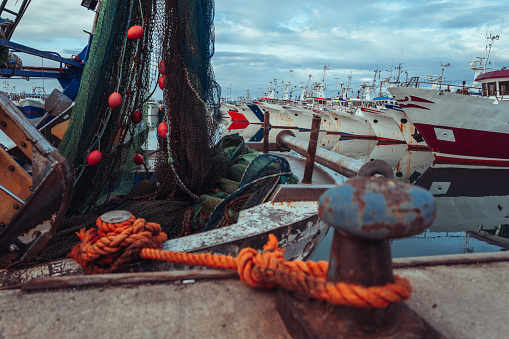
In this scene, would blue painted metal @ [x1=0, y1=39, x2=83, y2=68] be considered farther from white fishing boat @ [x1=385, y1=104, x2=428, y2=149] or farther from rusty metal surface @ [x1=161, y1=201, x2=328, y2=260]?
white fishing boat @ [x1=385, y1=104, x2=428, y2=149]

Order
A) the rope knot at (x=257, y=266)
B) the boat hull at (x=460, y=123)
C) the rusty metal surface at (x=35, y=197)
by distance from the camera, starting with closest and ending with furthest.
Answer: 1. the rope knot at (x=257, y=266)
2. the rusty metal surface at (x=35, y=197)
3. the boat hull at (x=460, y=123)

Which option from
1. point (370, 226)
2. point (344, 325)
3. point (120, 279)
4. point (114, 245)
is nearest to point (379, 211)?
point (370, 226)

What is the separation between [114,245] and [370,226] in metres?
1.86

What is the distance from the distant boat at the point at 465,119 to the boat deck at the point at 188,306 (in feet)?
55.1

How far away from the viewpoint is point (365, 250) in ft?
4.51

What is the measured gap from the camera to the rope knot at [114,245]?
240cm

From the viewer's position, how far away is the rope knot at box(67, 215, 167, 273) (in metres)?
2.40

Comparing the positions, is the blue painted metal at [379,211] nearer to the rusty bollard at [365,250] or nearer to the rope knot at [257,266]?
the rusty bollard at [365,250]

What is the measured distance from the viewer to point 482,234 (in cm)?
855

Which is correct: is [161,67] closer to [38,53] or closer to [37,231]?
[37,231]

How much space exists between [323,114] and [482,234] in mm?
25100

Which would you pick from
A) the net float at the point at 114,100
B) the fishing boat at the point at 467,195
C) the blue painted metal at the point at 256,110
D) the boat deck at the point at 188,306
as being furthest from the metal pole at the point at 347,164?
the blue painted metal at the point at 256,110

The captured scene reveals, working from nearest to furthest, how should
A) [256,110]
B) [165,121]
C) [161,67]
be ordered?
[161,67], [165,121], [256,110]

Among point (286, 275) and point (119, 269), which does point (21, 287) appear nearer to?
point (119, 269)
